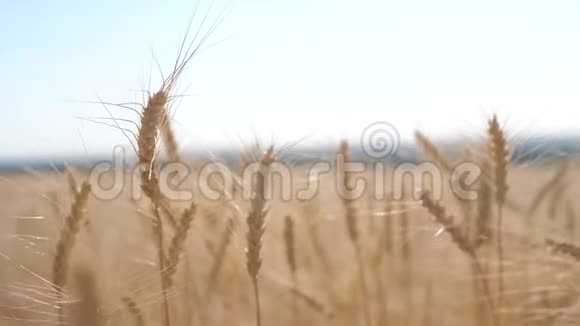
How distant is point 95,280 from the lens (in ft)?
5.61

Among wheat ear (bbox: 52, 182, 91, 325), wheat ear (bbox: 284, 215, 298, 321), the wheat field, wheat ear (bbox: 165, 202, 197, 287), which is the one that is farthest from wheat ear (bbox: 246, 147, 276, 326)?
wheat ear (bbox: 284, 215, 298, 321)

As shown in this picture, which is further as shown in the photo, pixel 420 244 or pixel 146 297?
pixel 420 244

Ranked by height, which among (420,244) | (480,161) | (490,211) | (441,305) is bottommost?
(441,305)

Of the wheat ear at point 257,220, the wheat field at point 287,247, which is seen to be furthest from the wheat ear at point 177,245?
the wheat ear at point 257,220

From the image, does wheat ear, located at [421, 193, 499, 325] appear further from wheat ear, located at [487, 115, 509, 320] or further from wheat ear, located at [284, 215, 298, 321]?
wheat ear, located at [284, 215, 298, 321]

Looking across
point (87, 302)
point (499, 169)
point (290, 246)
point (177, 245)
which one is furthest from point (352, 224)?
point (87, 302)

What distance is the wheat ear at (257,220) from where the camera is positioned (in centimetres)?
150

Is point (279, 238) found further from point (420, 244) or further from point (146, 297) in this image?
point (146, 297)

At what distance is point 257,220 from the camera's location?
156 cm

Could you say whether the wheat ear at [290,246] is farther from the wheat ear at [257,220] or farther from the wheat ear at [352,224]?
the wheat ear at [257,220]

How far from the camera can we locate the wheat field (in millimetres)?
1528

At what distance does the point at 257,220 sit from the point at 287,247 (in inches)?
20.7

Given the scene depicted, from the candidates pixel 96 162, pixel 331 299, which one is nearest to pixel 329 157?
pixel 331 299

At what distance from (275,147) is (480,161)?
59 centimetres
